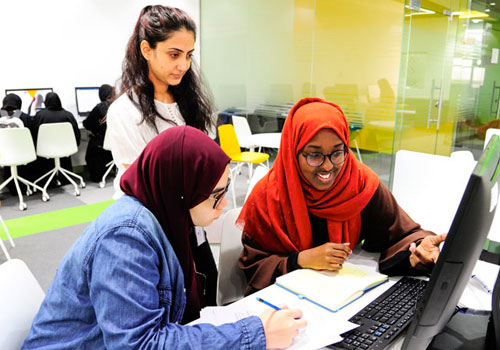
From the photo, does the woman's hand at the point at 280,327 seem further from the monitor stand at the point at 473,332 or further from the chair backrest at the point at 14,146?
the chair backrest at the point at 14,146

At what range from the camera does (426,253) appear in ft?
4.30

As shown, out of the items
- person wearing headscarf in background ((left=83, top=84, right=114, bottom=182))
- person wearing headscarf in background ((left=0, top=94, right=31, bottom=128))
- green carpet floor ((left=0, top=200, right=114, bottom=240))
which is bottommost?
green carpet floor ((left=0, top=200, right=114, bottom=240))

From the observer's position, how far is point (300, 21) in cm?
541

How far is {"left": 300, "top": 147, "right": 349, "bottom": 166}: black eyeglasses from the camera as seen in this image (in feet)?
4.65

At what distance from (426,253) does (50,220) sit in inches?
157

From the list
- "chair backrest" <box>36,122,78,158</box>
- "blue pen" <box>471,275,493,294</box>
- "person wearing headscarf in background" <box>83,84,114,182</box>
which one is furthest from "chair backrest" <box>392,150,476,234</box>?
"person wearing headscarf in background" <box>83,84,114,182</box>

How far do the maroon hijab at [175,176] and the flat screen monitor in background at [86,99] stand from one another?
5.34 meters

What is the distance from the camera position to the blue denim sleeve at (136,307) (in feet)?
2.63

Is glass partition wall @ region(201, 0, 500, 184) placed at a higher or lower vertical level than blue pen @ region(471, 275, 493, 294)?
higher

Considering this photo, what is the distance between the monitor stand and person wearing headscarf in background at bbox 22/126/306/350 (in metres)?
0.40

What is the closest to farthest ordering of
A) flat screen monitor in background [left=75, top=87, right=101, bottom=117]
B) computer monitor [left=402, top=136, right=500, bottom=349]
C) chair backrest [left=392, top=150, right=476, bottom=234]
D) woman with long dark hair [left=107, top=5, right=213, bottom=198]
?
computer monitor [left=402, top=136, right=500, bottom=349] < woman with long dark hair [left=107, top=5, right=213, bottom=198] < chair backrest [left=392, top=150, right=476, bottom=234] < flat screen monitor in background [left=75, top=87, right=101, bottom=117]

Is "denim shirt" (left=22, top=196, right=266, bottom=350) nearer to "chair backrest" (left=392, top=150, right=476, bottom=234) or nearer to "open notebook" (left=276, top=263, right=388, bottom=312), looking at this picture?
"open notebook" (left=276, top=263, right=388, bottom=312)

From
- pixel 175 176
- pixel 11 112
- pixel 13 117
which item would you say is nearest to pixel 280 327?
pixel 175 176

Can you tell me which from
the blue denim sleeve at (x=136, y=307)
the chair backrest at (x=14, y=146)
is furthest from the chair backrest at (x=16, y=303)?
the chair backrest at (x=14, y=146)
